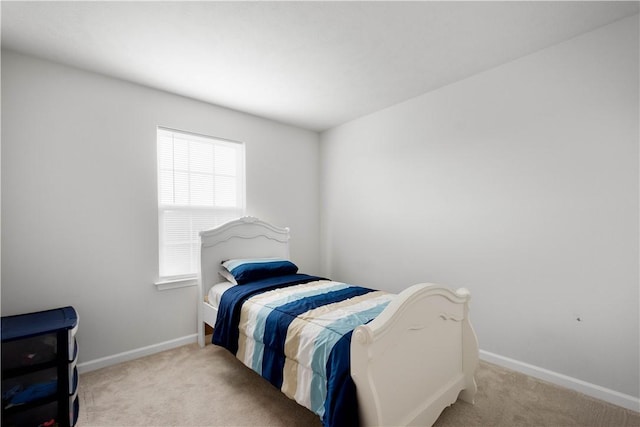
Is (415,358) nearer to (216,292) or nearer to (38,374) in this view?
(216,292)

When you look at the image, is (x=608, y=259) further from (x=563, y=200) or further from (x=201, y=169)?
(x=201, y=169)

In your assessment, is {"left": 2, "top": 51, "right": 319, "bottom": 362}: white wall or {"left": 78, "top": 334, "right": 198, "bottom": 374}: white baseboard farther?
{"left": 78, "top": 334, "right": 198, "bottom": 374}: white baseboard

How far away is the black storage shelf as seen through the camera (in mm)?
1779

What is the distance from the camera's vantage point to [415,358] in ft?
5.46

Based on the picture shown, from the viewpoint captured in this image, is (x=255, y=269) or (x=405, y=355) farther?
(x=255, y=269)

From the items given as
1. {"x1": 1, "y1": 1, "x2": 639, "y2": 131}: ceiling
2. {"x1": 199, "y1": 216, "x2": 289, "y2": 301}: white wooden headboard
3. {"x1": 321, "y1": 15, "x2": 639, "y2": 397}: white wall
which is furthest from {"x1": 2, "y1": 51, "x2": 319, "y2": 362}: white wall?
{"x1": 321, "y1": 15, "x2": 639, "y2": 397}: white wall

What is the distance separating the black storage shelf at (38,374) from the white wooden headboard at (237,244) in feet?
3.77

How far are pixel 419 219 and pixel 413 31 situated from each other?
1724 mm

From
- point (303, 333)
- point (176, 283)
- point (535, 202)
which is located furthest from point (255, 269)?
point (535, 202)

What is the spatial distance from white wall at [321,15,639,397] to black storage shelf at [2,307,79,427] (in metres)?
2.82

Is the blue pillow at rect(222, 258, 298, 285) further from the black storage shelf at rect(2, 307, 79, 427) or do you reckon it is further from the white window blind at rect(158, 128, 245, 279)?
the black storage shelf at rect(2, 307, 79, 427)

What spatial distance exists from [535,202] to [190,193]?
3150 mm

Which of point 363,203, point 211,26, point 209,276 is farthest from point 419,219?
point 211,26

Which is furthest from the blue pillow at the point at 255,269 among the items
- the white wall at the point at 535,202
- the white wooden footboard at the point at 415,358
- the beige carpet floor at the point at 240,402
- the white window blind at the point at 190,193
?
the white wooden footboard at the point at 415,358
